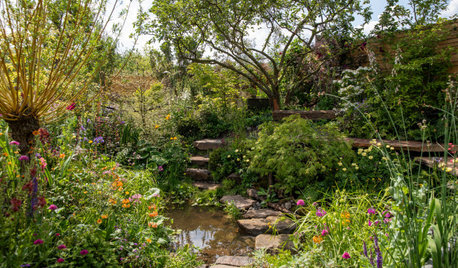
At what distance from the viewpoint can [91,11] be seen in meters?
2.45

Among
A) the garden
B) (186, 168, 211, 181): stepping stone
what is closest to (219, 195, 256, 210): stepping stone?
the garden

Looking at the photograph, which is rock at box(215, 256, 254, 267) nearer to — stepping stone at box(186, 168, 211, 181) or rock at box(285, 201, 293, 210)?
rock at box(285, 201, 293, 210)

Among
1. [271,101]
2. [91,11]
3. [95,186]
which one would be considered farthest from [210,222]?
[271,101]

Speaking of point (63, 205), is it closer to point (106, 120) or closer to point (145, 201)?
point (145, 201)

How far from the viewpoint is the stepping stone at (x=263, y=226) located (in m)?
3.39

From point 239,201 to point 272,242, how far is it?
4.67ft

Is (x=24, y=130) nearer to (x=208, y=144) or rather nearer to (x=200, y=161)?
(x=200, y=161)

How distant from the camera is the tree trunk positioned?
2287mm

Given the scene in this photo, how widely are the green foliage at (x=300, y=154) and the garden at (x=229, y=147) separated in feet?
0.09

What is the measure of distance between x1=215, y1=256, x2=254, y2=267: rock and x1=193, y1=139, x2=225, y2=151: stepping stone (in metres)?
3.10

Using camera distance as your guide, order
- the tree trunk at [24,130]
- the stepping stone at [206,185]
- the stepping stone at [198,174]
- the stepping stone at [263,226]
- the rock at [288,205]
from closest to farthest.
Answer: the tree trunk at [24,130], the stepping stone at [263,226], the rock at [288,205], the stepping stone at [206,185], the stepping stone at [198,174]

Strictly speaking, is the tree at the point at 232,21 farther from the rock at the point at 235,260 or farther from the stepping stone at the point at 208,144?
the rock at the point at 235,260

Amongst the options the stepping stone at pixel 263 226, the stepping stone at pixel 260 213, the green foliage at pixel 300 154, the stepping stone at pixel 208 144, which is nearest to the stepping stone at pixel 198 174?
the stepping stone at pixel 208 144

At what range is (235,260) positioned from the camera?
283 cm
